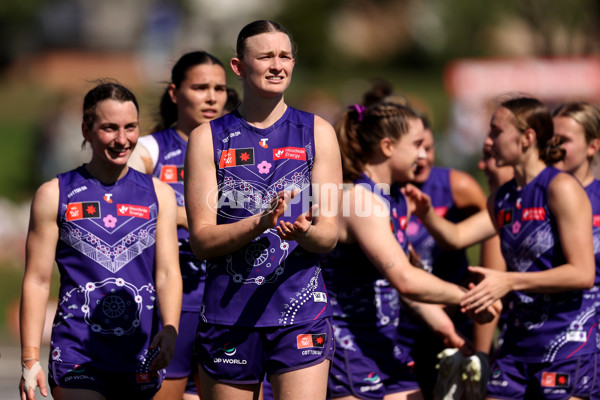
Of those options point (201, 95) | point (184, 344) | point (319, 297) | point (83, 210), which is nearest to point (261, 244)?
point (319, 297)

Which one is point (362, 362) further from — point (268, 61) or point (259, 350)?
point (268, 61)

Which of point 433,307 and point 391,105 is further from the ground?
point 391,105

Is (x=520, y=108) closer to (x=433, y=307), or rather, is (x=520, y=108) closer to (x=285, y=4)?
(x=433, y=307)

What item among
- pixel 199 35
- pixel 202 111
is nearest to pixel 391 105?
pixel 202 111

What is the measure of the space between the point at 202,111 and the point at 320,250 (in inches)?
74.4

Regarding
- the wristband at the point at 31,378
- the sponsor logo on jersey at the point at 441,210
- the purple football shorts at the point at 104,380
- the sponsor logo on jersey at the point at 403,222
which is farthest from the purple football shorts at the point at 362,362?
the wristband at the point at 31,378

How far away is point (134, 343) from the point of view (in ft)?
15.0

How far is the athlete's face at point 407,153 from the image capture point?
5387 millimetres

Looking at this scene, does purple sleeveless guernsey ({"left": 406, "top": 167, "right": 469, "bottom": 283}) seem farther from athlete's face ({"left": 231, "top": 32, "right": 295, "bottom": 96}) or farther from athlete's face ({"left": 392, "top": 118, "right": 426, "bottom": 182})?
athlete's face ({"left": 231, "top": 32, "right": 295, "bottom": 96})

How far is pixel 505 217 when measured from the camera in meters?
5.34

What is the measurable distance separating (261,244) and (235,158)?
15.7 inches

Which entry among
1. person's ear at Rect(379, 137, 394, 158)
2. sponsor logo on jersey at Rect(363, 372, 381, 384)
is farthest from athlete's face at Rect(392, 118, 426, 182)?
sponsor logo on jersey at Rect(363, 372, 381, 384)

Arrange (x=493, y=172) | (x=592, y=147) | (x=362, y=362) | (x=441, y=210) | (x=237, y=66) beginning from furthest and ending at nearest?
(x=441, y=210) < (x=493, y=172) < (x=592, y=147) < (x=362, y=362) < (x=237, y=66)

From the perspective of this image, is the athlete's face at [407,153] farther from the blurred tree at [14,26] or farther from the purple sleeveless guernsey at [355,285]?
the blurred tree at [14,26]
